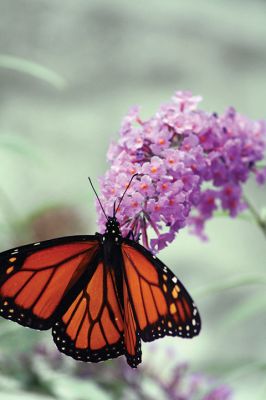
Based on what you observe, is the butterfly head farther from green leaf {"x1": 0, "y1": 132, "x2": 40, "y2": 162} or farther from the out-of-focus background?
the out-of-focus background

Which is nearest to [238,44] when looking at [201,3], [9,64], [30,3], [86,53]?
[201,3]

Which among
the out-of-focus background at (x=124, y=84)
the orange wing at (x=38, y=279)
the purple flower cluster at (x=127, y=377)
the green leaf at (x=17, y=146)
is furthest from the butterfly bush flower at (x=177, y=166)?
the out-of-focus background at (x=124, y=84)

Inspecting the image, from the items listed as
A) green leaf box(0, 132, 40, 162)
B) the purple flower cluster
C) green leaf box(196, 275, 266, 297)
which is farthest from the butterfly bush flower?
the purple flower cluster

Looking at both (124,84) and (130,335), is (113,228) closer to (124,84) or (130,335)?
(130,335)

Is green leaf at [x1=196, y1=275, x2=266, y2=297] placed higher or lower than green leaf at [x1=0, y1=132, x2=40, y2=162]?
lower

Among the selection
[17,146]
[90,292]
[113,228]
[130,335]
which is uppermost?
[17,146]

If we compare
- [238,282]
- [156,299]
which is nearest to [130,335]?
[156,299]

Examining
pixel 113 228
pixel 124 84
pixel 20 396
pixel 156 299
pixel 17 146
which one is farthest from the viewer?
pixel 124 84

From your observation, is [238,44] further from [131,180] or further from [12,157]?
[131,180]
